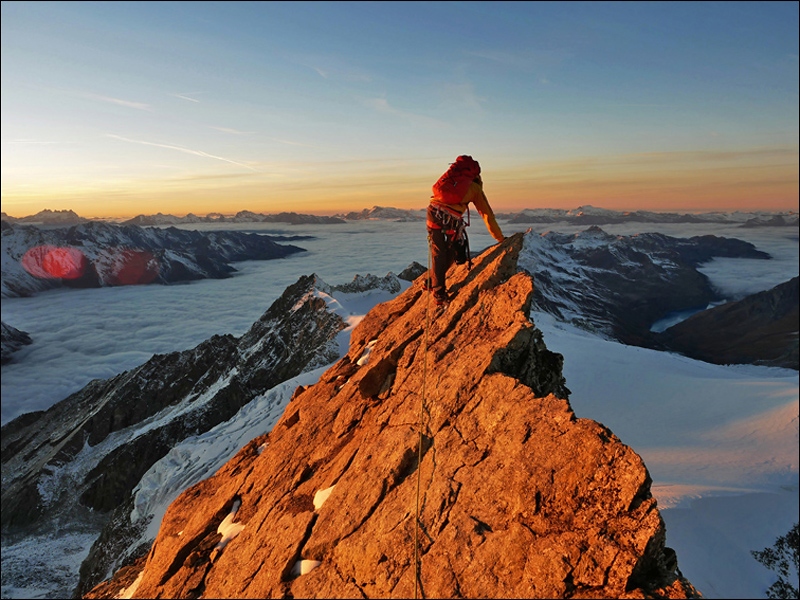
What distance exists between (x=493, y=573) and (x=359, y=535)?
276 cm

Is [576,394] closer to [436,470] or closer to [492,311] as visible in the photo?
[492,311]

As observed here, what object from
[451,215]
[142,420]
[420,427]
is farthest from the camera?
[142,420]

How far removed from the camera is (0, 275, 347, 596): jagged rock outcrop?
67.7 m

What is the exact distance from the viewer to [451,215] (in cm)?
1234

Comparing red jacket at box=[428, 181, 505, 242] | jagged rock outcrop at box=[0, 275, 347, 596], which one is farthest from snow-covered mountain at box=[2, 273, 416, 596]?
red jacket at box=[428, 181, 505, 242]

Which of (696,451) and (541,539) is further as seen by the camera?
(696,451)

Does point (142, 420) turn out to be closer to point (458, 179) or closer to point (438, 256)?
point (438, 256)

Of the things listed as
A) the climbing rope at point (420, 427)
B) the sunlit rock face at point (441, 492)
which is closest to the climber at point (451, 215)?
the climbing rope at point (420, 427)

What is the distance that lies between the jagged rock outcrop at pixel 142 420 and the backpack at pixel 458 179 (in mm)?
39730

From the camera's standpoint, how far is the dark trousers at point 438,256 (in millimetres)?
12781

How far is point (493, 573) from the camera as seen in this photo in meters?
5.93

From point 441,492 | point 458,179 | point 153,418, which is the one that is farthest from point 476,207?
point 153,418

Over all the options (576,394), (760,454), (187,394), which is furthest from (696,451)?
(187,394)

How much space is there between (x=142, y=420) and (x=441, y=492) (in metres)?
107
